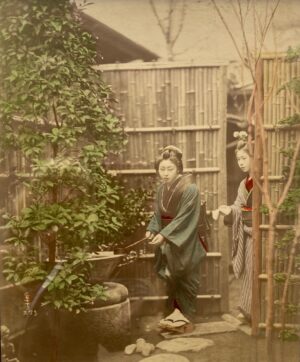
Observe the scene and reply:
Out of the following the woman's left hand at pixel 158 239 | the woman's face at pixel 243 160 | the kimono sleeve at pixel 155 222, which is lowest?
the woman's left hand at pixel 158 239

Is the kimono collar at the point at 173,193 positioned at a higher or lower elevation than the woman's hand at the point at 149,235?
higher

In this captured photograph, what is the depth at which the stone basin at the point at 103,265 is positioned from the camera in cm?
164

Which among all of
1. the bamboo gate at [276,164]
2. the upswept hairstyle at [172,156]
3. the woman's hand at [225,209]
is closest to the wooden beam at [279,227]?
the bamboo gate at [276,164]

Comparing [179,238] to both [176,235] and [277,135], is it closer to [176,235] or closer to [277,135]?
[176,235]

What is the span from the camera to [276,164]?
65.5 inches

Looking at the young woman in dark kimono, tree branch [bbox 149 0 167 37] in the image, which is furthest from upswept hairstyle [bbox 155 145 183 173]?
tree branch [bbox 149 0 167 37]

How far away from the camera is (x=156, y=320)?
1.66 metres

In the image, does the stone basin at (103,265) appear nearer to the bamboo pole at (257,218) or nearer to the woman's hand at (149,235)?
the woman's hand at (149,235)

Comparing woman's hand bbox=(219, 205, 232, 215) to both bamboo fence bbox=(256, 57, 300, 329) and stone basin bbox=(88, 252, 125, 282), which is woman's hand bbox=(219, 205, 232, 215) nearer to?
bamboo fence bbox=(256, 57, 300, 329)

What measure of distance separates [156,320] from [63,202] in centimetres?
54

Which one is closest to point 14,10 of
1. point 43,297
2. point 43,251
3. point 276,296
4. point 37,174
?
point 37,174

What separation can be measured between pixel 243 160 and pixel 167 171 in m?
0.28

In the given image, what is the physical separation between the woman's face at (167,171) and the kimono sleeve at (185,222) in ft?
0.24

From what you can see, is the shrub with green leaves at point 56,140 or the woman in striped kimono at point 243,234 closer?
the shrub with green leaves at point 56,140
